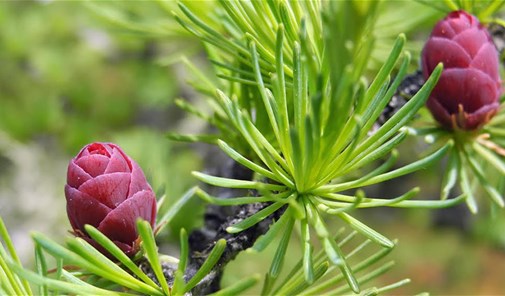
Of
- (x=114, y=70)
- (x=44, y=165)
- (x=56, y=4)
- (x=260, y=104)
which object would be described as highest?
(x=56, y=4)

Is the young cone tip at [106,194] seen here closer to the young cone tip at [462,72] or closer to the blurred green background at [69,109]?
the young cone tip at [462,72]

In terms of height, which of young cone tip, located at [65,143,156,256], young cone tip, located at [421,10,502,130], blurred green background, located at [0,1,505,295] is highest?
blurred green background, located at [0,1,505,295]

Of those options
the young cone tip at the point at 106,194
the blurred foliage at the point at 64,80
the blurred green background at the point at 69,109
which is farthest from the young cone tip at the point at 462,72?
the blurred foliage at the point at 64,80

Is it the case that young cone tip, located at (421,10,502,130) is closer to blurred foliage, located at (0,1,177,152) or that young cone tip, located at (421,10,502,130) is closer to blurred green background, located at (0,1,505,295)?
blurred green background, located at (0,1,505,295)

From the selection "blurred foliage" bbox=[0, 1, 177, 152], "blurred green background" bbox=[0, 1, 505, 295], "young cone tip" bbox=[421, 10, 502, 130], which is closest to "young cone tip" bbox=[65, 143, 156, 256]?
"young cone tip" bbox=[421, 10, 502, 130]

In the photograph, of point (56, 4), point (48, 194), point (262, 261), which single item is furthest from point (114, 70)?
point (262, 261)

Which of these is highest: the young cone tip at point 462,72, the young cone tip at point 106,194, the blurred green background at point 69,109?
the blurred green background at point 69,109

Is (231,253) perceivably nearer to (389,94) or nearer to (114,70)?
(389,94)

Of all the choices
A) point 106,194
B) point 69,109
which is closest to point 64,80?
point 69,109
